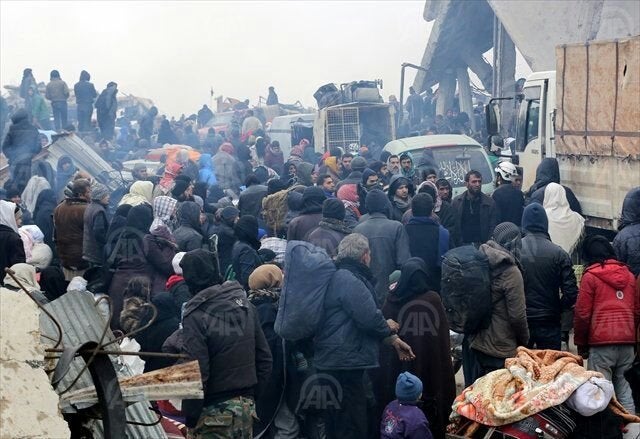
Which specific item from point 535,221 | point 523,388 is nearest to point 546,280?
point 535,221

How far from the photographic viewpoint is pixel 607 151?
1016 centimetres

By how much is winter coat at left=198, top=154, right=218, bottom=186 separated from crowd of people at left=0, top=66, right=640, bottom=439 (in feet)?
17.9

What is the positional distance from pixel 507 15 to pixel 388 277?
15.2 meters

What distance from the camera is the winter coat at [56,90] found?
22109 mm

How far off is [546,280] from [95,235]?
4.56 metres

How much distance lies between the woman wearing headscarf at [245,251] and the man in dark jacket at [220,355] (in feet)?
7.50

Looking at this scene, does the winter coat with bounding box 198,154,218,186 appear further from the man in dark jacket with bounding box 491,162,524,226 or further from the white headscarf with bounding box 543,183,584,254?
the white headscarf with bounding box 543,183,584,254

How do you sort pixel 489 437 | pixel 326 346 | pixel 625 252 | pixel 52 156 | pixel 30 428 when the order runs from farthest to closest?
pixel 52 156, pixel 625 252, pixel 326 346, pixel 489 437, pixel 30 428

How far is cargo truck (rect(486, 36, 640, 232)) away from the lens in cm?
976

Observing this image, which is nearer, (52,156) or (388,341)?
(388,341)

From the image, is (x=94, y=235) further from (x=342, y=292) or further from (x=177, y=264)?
(x=342, y=292)

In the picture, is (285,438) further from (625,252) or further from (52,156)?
Answer: (52,156)

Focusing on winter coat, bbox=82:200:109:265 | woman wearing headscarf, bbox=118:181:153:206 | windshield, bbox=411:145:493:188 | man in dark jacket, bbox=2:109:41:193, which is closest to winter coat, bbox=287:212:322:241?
winter coat, bbox=82:200:109:265

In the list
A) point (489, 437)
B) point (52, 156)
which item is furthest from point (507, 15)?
point (489, 437)
